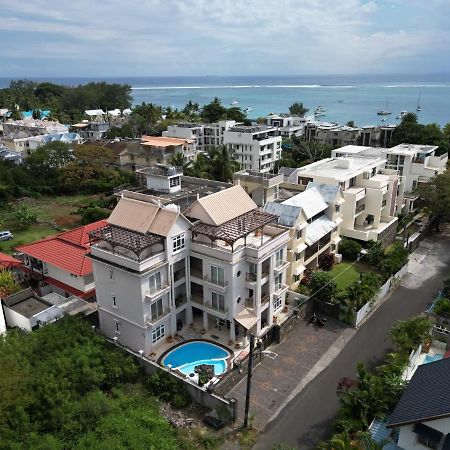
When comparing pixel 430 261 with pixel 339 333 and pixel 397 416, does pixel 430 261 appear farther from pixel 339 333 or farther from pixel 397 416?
pixel 397 416

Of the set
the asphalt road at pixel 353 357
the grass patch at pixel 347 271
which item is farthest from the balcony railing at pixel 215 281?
the grass patch at pixel 347 271

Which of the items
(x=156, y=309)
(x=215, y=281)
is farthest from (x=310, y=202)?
(x=156, y=309)

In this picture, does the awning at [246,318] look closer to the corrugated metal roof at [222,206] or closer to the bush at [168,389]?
the bush at [168,389]

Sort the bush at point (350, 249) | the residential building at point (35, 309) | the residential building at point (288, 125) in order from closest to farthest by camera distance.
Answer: the residential building at point (35, 309), the bush at point (350, 249), the residential building at point (288, 125)

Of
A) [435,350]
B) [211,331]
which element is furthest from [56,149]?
[435,350]

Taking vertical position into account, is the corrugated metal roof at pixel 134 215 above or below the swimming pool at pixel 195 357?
above

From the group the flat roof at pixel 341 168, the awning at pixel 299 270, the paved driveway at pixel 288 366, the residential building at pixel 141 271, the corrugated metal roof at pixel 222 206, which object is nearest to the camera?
the paved driveway at pixel 288 366

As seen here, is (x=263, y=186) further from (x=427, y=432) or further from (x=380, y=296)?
(x=427, y=432)
